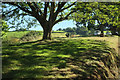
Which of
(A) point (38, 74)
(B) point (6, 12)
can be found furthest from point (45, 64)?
(B) point (6, 12)

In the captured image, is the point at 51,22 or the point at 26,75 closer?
the point at 26,75

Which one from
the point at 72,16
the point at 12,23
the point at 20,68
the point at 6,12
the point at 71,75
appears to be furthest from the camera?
the point at 72,16

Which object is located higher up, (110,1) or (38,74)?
(110,1)

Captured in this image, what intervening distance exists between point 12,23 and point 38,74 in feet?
46.4

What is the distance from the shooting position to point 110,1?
16891mm

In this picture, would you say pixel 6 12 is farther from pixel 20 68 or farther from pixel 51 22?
pixel 20 68

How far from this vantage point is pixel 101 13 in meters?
17.9

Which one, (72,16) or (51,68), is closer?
(51,68)

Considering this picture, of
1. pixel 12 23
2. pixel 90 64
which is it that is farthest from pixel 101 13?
pixel 12 23

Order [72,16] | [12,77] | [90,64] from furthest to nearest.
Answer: [72,16], [90,64], [12,77]


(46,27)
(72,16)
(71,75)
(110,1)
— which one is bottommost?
(71,75)

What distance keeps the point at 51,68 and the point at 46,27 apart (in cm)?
1083

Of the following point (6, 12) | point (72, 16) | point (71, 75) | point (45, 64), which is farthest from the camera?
point (72, 16)

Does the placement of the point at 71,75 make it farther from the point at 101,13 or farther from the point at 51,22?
the point at 101,13
